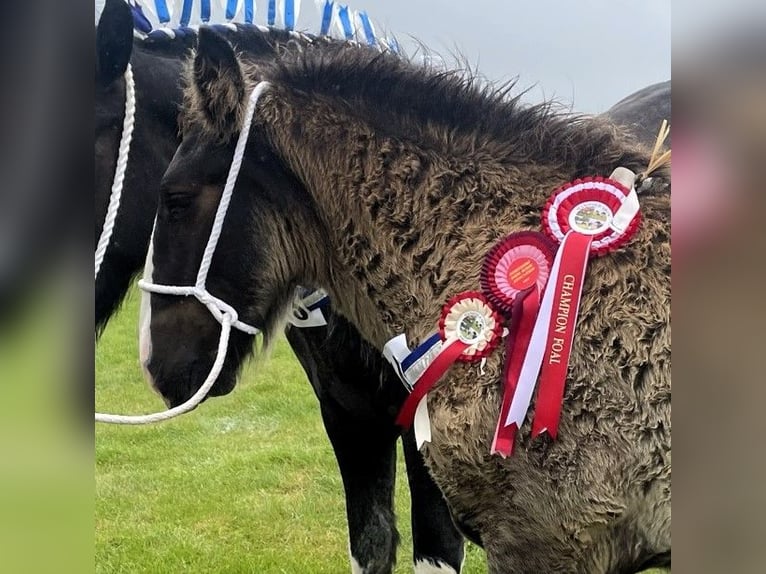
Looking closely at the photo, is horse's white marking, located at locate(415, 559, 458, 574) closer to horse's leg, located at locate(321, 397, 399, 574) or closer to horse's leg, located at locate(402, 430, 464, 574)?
horse's leg, located at locate(402, 430, 464, 574)

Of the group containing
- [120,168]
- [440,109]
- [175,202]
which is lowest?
[175,202]

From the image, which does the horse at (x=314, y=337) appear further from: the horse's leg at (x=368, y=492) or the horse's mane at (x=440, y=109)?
the horse's mane at (x=440, y=109)

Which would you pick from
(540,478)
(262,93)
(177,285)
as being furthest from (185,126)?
(540,478)

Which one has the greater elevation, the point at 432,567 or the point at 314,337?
the point at 314,337

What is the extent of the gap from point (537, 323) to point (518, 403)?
15 centimetres

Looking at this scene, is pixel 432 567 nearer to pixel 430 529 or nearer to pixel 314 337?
pixel 430 529

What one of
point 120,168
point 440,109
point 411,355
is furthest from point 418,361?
point 120,168

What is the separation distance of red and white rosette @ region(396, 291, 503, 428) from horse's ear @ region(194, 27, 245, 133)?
0.64 m

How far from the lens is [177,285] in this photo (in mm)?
1733

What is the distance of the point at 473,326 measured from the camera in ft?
5.00

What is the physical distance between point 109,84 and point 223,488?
2270 millimetres
